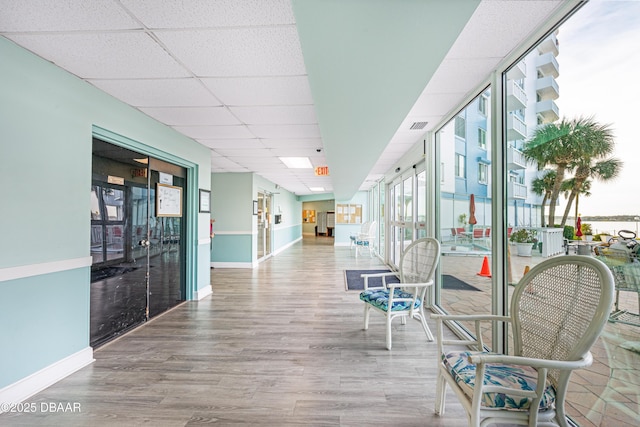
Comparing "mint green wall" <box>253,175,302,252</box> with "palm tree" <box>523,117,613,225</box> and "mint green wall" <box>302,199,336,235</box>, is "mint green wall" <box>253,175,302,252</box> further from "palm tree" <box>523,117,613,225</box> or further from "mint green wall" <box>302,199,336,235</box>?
"palm tree" <box>523,117,613,225</box>

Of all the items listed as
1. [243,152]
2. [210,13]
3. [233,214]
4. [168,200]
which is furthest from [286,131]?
[233,214]

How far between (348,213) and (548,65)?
10.9 meters

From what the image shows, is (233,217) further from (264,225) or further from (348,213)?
(348,213)

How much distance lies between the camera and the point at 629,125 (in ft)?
4.58

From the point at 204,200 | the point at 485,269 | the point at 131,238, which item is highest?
the point at 204,200

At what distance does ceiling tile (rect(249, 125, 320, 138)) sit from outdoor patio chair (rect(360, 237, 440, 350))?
1.99 metres

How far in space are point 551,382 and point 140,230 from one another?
3930 mm

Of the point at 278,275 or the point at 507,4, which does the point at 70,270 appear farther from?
the point at 278,275

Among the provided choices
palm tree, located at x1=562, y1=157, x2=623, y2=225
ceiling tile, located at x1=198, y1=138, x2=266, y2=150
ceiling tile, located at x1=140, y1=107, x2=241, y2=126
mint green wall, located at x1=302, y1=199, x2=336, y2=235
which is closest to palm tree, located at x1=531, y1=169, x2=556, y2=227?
palm tree, located at x1=562, y1=157, x2=623, y2=225

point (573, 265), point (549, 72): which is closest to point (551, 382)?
point (573, 265)

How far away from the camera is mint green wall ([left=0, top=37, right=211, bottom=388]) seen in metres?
1.93

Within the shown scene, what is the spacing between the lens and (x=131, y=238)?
326cm

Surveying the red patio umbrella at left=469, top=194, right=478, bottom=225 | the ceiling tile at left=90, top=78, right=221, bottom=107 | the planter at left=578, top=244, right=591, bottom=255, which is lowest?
the planter at left=578, top=244, right=591, bottom=255

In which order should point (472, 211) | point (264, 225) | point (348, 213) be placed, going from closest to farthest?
point (472, 211), point (264, 225), point (348, 213)
